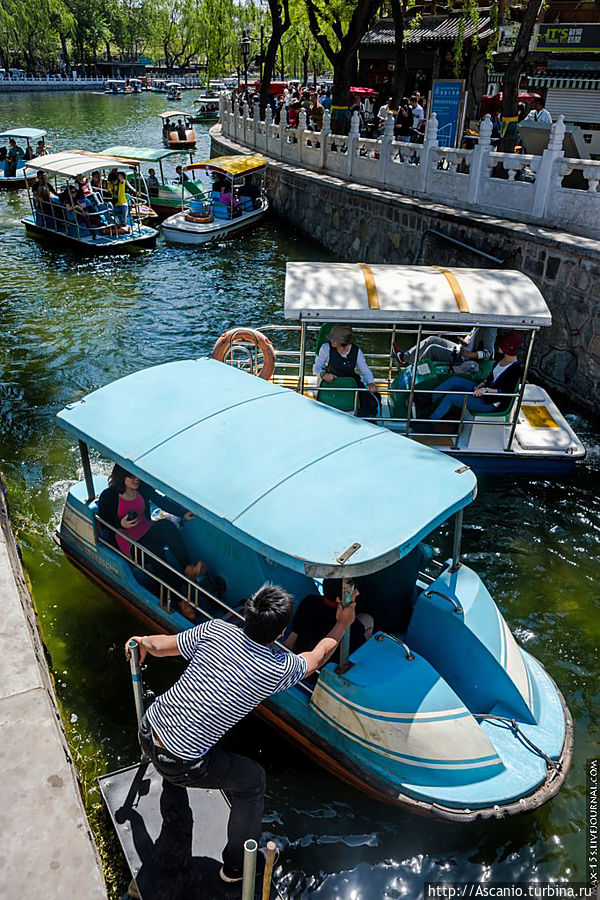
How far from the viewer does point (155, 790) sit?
495cm

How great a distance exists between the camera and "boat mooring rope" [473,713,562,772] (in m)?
5.03

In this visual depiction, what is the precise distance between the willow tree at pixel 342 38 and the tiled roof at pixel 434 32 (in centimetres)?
461

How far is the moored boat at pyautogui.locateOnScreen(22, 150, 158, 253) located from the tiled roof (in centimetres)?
1388

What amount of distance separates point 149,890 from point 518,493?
6.93 meters

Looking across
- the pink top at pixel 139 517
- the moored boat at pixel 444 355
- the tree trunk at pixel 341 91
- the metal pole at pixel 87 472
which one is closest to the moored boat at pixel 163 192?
the tree trunk at pixel 341 91

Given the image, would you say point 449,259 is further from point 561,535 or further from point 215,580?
point 215,580

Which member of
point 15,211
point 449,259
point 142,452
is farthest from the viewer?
point 15,211

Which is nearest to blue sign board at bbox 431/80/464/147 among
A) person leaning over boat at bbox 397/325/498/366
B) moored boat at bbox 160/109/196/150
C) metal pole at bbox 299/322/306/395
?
person leaning over boat at bbox 397/325/498/366

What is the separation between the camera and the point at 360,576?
5066 millimetres

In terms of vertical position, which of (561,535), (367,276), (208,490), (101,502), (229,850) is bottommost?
(561,535)

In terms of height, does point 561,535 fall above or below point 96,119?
below

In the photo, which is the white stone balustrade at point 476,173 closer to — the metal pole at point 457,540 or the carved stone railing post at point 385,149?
the carved stone railing post at point 385,149

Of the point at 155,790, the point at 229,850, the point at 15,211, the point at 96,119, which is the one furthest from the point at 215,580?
the point at 96,119

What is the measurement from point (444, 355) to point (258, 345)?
2.69 meters
